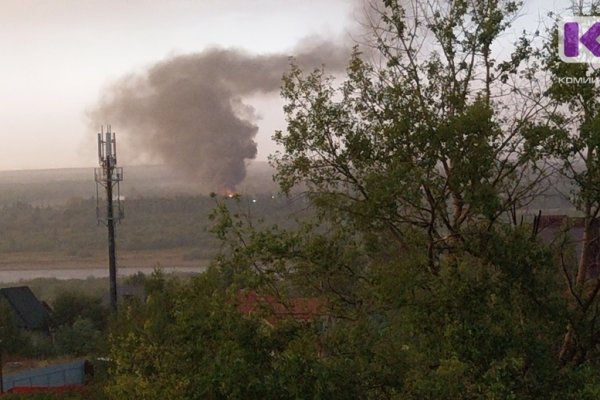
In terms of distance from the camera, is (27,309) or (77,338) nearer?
(77,338)

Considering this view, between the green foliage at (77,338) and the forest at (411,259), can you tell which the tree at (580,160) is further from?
the green foliage at (77,338)

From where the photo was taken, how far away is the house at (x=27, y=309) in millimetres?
52656

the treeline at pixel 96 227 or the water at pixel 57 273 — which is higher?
the treeline at pixel 96 227

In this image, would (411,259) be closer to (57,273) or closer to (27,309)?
(27,309)

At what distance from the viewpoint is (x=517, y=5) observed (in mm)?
14055

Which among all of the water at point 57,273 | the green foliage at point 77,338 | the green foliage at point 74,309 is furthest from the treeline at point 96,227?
the green foliage at point 77,338

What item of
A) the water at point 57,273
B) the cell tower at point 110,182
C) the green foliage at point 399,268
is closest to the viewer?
the green foliage at point 399,268

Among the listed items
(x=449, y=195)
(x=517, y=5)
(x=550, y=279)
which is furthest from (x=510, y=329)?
(x=517, y=5)

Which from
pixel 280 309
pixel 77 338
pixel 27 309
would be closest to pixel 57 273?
pixel 27 309

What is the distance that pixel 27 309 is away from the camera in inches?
2174

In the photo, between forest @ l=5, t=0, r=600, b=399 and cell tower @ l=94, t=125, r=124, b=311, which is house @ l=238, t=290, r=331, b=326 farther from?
cell tower @ l=94, t=125, r=124, b=311

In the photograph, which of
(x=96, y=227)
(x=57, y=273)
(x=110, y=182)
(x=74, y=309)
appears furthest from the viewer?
(x=96, y=227)

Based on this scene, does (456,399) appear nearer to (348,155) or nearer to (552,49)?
(348,155)

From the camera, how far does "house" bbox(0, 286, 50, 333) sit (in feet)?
173
